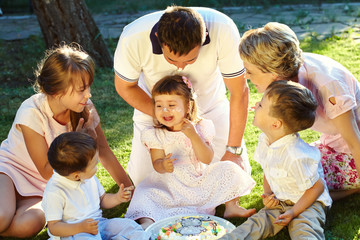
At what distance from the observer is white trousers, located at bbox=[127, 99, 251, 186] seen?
327 centimetres

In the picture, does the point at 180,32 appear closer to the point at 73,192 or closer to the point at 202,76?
the point at 202,76

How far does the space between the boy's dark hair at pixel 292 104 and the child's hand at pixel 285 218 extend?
0.42 meters

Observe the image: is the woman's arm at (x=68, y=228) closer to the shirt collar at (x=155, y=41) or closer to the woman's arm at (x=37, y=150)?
the woman's arm at (x=37, y=150)

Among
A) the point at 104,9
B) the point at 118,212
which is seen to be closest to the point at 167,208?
the point at 118,212

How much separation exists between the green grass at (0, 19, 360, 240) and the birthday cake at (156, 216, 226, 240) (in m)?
0.25

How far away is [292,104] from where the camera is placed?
8.03 ft

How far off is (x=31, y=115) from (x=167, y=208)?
3.14 feet

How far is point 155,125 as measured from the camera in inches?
122

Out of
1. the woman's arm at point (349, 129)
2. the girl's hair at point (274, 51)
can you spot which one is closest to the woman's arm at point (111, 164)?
the girl's hair at point (274, 51)

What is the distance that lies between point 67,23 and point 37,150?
116 inches

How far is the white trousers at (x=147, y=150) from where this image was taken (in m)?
3.27

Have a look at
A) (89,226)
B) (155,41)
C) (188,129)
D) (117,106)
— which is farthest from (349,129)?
(117,106)

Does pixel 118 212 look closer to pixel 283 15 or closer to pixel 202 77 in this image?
pixel 202 77

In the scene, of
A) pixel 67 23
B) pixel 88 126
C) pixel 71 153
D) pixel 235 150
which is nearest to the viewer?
pixel 71 153
